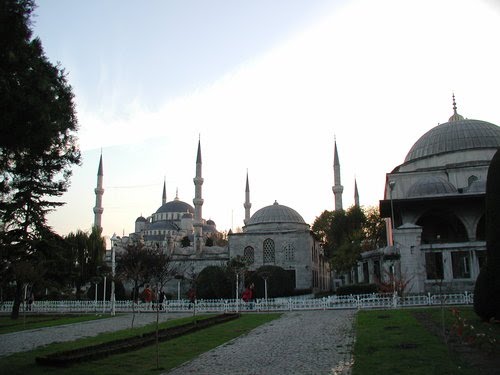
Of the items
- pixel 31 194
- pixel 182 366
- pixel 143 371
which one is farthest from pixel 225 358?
pixel 31 194

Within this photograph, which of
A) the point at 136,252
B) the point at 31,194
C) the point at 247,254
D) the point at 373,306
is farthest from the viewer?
the point at 247,254

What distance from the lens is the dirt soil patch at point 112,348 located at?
8086 millimetres

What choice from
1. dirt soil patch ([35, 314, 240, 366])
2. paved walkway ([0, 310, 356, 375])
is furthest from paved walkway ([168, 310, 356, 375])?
dirt soil patch ([35, 314, 240, 366])

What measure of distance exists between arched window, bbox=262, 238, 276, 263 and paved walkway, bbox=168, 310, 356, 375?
27722 mm

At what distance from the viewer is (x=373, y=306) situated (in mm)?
19672

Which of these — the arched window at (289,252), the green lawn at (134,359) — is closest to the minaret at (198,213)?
the arched window at (289,252)

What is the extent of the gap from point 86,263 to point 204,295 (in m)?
9.30

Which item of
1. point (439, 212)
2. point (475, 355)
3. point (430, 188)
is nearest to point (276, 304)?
point (430, 188)

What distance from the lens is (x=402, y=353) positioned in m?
8.16

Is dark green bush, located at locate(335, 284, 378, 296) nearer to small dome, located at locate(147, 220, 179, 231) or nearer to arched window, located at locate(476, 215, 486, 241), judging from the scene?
arched window, located at locate(476, 215, 486, 241)

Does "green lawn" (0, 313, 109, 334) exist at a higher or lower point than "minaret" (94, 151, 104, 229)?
lower

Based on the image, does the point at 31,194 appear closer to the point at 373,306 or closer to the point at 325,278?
the point at 373,306

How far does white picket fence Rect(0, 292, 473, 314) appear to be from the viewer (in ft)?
63.8

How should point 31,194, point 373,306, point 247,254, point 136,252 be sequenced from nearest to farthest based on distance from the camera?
point 136,252
point 373,306
point 31,194
point 247,254
